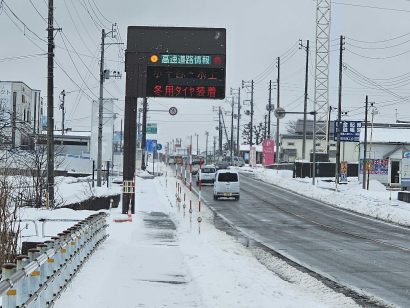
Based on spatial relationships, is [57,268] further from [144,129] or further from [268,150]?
[268,150]

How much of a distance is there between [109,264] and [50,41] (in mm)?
16735

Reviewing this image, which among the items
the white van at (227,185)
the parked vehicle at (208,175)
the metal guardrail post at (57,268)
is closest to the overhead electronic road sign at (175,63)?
the metal guardrail post at (57,268)

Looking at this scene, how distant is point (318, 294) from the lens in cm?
1184

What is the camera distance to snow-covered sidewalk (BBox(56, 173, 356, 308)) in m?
9.66

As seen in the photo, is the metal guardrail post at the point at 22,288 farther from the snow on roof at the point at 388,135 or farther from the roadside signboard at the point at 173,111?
the snow on roof at the point at 388,135

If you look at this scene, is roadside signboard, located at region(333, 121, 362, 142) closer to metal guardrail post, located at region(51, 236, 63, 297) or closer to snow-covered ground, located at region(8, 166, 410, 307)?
snow-covered ground, located at region(8, 166, 410, 307)

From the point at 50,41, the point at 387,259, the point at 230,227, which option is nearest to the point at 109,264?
the point at 387,259

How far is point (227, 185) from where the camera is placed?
44.7m

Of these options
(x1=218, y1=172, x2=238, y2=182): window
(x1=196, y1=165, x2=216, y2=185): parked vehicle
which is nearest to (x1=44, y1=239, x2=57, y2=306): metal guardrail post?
(x1=218, y1=172, x2=238, y2=182): window

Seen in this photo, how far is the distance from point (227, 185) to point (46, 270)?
36.8 metres

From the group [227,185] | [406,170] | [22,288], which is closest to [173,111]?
[227,185]

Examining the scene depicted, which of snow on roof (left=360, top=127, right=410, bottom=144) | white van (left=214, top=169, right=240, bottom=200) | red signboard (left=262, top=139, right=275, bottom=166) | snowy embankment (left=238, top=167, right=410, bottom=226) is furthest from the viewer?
red signboard (left=262, top=139, right=275, bottom=166)

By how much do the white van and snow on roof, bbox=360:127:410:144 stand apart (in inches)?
741

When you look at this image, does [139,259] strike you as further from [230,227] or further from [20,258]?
[230,227]
